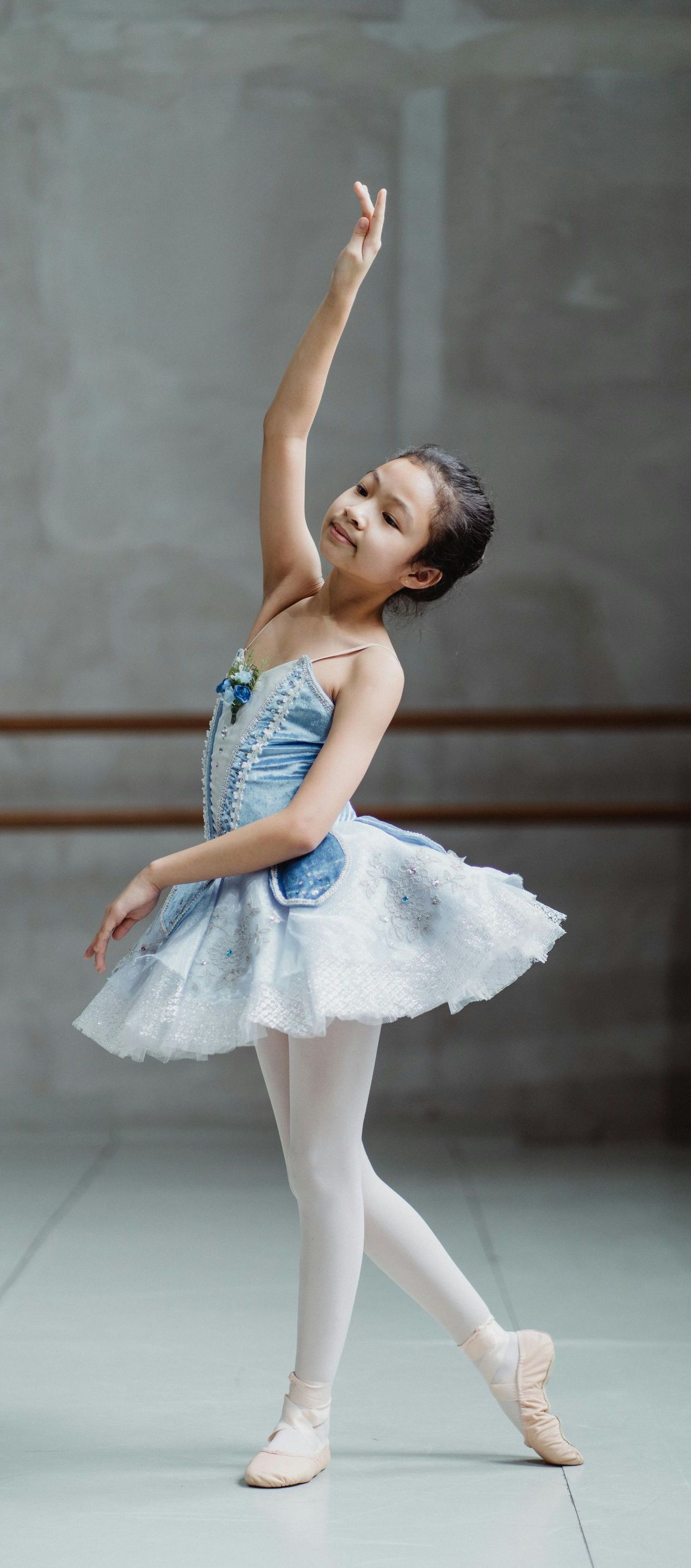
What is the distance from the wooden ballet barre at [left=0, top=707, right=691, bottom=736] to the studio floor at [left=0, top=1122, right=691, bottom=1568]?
0.88 meters

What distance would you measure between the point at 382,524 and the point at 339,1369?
42.8 inches

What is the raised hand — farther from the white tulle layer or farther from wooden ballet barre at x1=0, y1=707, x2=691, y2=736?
wooden ballet barre at x1=0, y1=707, x2=691, y2=736

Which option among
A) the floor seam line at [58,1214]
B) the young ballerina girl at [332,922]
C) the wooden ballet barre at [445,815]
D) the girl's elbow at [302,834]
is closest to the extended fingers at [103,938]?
the young ballerina girl at [332,922]

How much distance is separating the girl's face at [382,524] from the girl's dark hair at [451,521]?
1 cm

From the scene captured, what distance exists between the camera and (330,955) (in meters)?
1.35

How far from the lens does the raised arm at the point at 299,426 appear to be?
1.52m

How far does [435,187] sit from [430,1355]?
7.89 feet

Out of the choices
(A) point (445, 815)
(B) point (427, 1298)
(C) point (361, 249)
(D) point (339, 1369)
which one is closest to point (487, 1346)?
(B) point (427, 1298)

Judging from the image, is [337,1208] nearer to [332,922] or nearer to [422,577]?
[332,922]

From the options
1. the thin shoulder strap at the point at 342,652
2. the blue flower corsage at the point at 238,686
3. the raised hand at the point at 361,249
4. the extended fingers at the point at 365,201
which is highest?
the extended fingers at the point at 365,201

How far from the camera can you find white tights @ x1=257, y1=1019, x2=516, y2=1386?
4.68ft

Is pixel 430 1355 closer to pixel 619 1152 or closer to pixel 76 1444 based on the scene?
pixel 76 1444

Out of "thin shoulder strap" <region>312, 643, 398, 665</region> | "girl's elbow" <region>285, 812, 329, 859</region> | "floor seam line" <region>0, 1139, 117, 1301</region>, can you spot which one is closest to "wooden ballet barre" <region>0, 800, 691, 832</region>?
"floor seam line" <region>0, 1139, 117, 1301</region>

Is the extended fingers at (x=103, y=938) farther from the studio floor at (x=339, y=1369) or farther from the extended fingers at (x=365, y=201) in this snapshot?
the extended fingers at (x=365, y=201)
